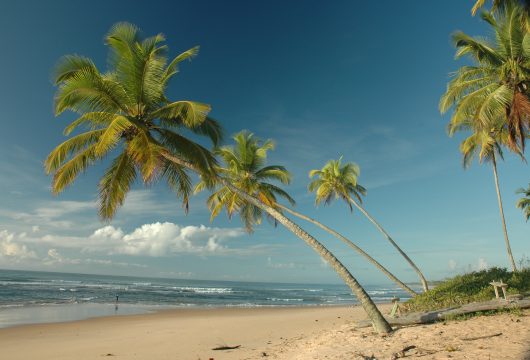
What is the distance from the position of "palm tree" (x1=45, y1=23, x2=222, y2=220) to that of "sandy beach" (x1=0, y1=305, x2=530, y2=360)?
4964 mm

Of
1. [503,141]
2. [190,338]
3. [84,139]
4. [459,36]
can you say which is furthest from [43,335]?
[503,141]

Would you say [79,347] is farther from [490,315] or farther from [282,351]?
[490,315]

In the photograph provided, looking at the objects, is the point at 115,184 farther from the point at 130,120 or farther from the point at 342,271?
the point at 342,271

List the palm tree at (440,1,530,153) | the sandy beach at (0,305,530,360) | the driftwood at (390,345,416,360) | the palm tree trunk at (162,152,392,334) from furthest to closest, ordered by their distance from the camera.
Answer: the palm tree at (440,1,530,153), the palm tree trunk at (162,152,392,334), the sandy beach at (0,305,530,360), the driftwood at (390,345,416,360)

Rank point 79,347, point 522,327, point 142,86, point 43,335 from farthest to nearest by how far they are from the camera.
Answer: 1. point 43,335
2. point 79,347
3. point 142,86
4. point 522,327

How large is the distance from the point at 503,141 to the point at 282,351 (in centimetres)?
1667

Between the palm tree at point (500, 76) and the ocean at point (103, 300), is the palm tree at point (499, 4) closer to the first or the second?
the palm tree at point (500, 76)

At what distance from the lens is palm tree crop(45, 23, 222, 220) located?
10227 mm

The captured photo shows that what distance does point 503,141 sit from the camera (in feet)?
61.0

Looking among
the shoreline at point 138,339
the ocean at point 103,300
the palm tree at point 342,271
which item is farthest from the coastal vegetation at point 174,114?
the ocean at point 103,300

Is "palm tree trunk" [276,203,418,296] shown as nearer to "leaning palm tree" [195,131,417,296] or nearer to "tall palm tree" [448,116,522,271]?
"leaning palm tree" [195,131,417,296]

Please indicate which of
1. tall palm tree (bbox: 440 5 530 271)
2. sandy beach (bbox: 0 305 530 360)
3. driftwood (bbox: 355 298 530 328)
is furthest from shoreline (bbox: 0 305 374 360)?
tall palm tree (bbox: 440 5 530 271)

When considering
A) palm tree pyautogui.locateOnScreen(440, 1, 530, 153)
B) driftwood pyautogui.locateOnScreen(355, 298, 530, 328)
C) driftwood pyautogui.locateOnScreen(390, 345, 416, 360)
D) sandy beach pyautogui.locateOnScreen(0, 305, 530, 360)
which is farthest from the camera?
palm tree pyautogui.locateOnScreen(440, 1, 530, 153)

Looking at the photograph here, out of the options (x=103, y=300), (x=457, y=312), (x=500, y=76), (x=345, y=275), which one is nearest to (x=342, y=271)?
(x=345, y=275)
